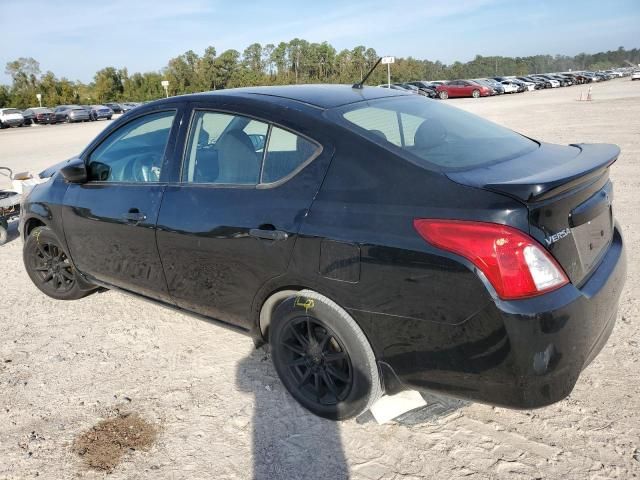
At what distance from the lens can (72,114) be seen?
41812 millimetres

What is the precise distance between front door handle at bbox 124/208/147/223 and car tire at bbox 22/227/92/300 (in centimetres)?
116

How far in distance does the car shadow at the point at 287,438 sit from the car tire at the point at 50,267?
6.82 ft

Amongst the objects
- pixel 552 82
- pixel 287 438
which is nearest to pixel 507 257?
pixel 287 438

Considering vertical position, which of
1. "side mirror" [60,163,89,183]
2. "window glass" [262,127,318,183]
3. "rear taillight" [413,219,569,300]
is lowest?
"rear taillight" [413,219,569,300]

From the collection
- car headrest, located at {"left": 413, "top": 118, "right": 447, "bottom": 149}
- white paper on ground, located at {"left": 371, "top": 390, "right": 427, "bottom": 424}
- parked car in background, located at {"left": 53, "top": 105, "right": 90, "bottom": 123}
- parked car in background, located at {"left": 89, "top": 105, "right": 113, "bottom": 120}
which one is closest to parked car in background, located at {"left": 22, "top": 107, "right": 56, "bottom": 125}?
parked car in background, located at {"left": 53, "top": 105, "right": 90, "bottom": 123}

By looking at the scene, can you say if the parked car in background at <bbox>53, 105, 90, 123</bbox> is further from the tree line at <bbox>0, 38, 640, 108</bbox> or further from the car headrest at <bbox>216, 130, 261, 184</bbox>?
the car headrest at <bbox>216, 130, 261, 184</bbox>

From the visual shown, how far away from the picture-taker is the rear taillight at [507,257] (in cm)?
203

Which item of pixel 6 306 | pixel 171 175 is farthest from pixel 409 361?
pixel 6 306

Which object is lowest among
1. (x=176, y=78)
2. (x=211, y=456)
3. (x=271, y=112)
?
(x=211, y=456)

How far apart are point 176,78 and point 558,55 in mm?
103571

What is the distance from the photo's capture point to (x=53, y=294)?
4559 mm

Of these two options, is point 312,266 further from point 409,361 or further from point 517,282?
point 517,282

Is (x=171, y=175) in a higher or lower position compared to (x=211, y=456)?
higher

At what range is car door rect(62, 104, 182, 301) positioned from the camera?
3361 mm
